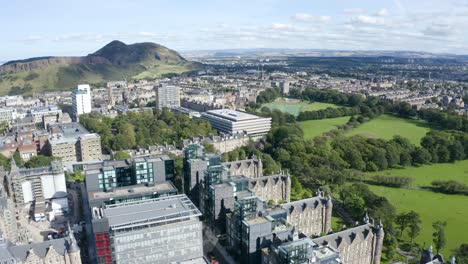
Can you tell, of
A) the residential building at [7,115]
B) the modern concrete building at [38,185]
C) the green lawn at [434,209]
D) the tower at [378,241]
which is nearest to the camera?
the tower at [378,241]

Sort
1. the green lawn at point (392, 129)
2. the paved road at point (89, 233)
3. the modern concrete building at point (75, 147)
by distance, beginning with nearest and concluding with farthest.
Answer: the paved road at point (89, 233) → the modern concrete building at point (75, 147) → the green lawn at point (392, 129)

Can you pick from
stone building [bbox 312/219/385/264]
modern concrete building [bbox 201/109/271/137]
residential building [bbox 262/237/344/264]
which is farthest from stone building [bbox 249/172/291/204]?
modern concrete building [bbox 201/109/271/137]

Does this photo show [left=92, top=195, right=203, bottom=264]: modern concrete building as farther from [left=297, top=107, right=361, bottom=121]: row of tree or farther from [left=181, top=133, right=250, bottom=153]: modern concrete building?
[left=297, top=107, right=361, bottom=121]: row of tree

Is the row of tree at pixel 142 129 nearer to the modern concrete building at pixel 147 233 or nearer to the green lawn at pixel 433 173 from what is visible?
the modern concrete building at pixel 147 233

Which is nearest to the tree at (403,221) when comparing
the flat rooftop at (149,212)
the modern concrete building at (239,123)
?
the flat rooftop at (149,212)

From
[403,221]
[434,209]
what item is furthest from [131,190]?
[434,209]

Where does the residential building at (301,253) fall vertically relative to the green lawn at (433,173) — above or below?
above
